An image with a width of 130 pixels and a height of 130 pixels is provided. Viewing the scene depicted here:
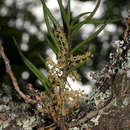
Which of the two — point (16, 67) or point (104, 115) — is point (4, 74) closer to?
point (16, 67)

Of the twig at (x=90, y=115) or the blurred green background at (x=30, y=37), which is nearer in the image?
the twig at (x=90, y=115)

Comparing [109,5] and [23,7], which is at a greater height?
[23,7]

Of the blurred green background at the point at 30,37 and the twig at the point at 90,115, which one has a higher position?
the blurred green background at the point at 30,37

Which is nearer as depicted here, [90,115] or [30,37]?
[90,115]

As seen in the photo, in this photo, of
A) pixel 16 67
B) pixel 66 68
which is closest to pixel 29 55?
pixel 16 67

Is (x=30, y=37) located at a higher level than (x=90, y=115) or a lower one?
higher

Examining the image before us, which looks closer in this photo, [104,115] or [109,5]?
[104,115]

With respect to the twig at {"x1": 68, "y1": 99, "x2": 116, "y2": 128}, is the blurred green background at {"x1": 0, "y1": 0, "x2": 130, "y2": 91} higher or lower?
higher

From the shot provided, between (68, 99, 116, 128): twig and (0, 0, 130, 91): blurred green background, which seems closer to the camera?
(68, 99, 116, 128): twig
